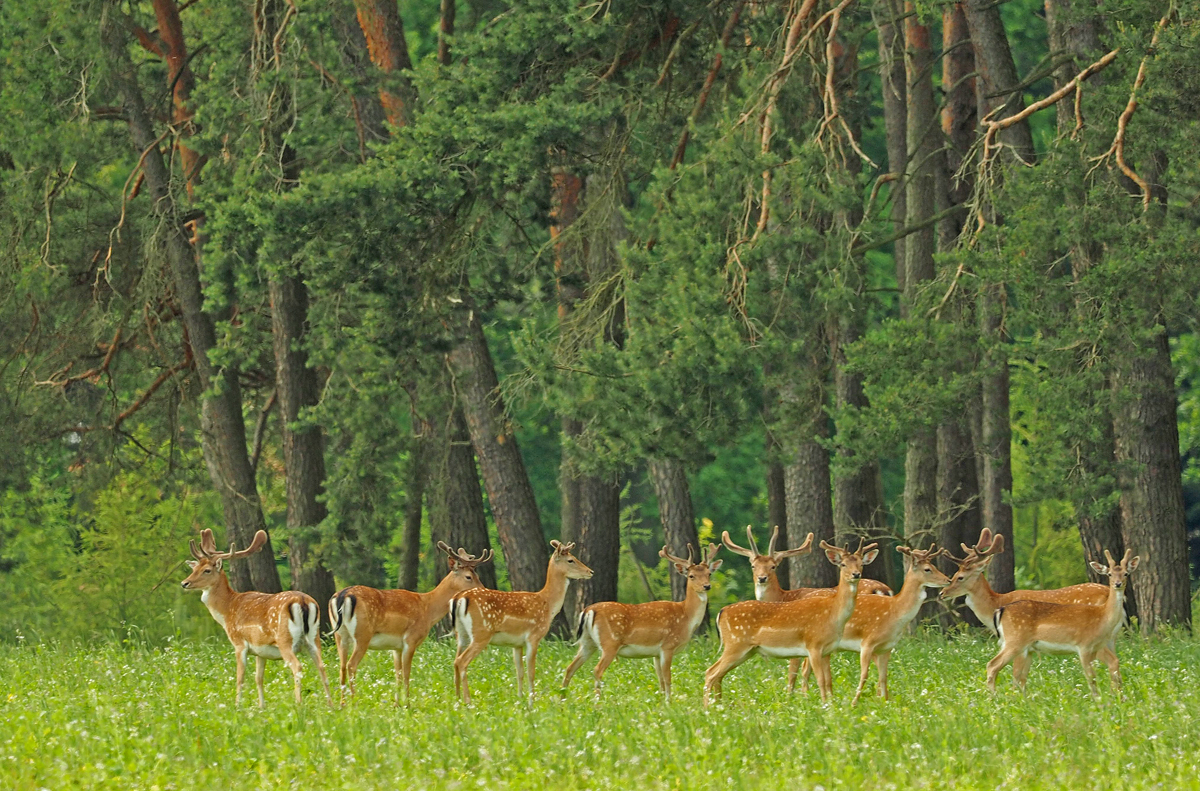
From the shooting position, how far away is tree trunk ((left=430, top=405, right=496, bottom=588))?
20.3 m

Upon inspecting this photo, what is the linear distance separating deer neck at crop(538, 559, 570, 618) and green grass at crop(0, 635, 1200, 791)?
2.22ft

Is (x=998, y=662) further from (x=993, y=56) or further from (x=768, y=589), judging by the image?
(x=993, y=56)

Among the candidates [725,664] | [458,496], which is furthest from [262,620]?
[458,496]

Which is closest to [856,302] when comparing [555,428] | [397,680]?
[397,680]

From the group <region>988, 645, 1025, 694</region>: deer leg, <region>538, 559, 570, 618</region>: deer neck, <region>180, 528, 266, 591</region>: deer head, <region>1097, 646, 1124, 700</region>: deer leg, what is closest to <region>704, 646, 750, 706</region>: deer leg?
<region>538, 559, 570, 618</region>: deer neck

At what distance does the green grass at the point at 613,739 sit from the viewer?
28.2 feet

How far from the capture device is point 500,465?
19.7 metres

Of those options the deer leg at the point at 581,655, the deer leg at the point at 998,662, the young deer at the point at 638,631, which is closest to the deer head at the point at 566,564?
the young deer at the point at 638,631

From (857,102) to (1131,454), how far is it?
16.4 feet

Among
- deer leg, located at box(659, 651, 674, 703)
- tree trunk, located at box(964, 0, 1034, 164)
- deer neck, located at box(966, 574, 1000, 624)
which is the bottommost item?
deer leg, located at box(659, 651, 674, 703)

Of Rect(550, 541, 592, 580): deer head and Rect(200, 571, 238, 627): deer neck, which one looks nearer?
Rect(200, 571, 238, 627): deer neck

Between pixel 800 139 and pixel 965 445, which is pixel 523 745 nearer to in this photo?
pixel 800 139

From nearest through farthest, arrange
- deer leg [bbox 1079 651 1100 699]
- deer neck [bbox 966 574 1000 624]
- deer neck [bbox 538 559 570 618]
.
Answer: deer leg [bbox 1079 651 1100 699] → deer neck [bbox 966 574 1000 624] → deer neck [bbox 538 559 570 618]

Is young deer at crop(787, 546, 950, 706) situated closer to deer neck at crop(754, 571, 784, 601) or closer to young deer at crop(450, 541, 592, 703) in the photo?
deer neck at crop(754, 571, 784, 601)
